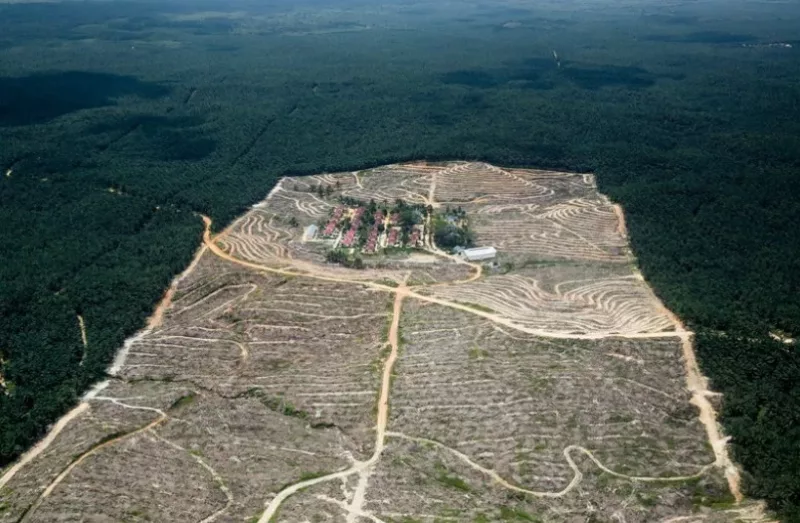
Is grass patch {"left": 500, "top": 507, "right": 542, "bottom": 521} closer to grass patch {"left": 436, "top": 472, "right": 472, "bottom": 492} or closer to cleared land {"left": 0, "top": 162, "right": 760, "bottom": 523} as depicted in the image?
cleared land {"left": 0, "top": 162, "right": 760, "bottom": 523}

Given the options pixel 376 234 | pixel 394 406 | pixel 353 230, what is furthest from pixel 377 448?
pixel 353 230

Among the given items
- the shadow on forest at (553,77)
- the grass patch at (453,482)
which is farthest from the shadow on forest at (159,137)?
the grass patch at (453,482)

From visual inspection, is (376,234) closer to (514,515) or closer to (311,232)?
(311,232)

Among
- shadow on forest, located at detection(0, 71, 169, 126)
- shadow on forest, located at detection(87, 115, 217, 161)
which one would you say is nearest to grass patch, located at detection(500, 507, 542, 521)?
shadow on forest, located at detection(87, 115, 217, 161)

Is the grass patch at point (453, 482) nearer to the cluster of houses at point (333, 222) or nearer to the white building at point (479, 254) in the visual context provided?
the white building at point (479, 254)

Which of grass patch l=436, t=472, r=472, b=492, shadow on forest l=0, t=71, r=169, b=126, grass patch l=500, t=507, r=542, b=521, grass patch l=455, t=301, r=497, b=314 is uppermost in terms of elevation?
shadow on forest l=0, t=71, r=169, b=126

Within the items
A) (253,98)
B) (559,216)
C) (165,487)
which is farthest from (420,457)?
(253,98)

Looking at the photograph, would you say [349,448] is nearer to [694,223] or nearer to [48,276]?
[48,276]
